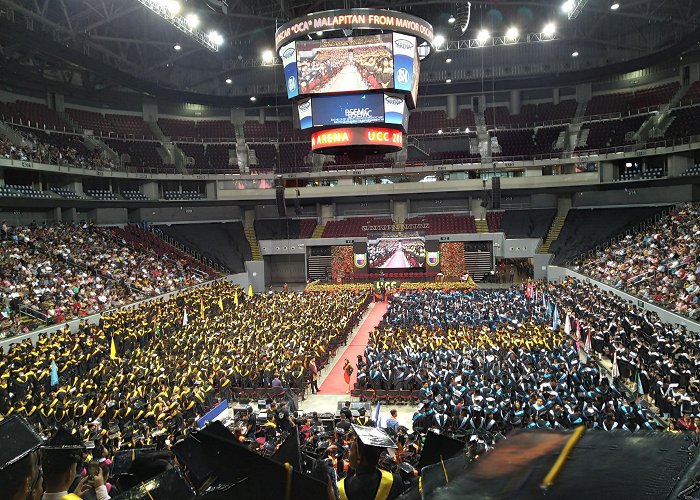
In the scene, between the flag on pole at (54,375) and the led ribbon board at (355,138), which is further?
the led ribbon board at (355,138)

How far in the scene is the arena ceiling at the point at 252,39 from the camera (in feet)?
106

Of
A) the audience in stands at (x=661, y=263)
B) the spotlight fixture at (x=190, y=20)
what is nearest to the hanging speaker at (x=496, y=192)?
the audience in stands at (x=661, y=263)

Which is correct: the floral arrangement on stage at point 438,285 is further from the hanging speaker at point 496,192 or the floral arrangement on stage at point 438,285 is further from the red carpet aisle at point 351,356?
the hanging speaker at point 496,192

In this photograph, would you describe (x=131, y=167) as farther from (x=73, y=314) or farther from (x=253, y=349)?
(x=253, y=349)

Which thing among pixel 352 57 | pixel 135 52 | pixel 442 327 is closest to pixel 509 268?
pixel 442 327

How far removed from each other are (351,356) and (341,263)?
815 inches

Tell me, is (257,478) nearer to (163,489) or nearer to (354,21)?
(163,489)

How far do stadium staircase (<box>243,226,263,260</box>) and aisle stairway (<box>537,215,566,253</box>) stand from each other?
23093 millimetres

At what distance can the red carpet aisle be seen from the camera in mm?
18047

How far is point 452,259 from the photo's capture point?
40.5m

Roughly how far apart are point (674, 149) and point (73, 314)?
37251 millimetres

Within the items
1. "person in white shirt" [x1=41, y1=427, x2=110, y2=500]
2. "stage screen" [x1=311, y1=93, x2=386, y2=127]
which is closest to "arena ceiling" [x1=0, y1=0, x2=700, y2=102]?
"stage screen" [x1=311, y1=93, x2=386, y2=127]

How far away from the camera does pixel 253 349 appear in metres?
19.5

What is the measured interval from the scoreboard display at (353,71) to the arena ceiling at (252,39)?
11711 millimetres
